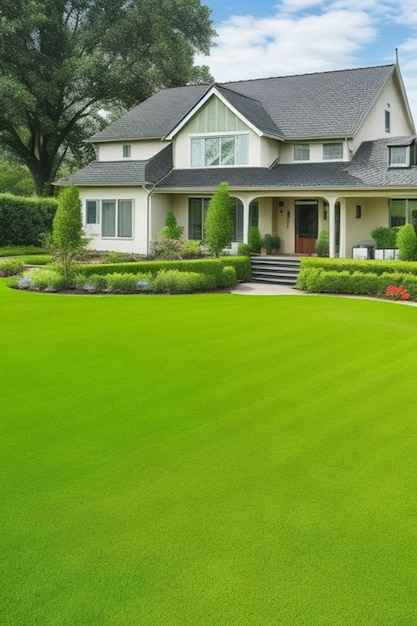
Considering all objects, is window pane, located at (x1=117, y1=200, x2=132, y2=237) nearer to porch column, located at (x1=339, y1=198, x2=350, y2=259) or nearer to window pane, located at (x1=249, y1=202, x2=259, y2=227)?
window pane, located at (x1=249, y1=202, x2=259, y2=227)

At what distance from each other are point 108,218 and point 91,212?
1042 millimetres

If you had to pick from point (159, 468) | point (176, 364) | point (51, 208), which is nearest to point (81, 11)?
point (51, 208)

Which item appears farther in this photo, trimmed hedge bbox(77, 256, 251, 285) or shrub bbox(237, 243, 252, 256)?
shrub bbox(237, 243, 252, 256)

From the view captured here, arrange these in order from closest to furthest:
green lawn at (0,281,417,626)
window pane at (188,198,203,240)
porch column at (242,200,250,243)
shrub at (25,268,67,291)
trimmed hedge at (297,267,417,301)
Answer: green lawn at (0,281,417,626)
trimmed hedge at (297,267,417,301)
shrub at (25,268,67,291)
porch column at (242,200,250,243)
window pane at (188,198,203,240)

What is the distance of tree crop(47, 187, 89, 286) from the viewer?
21250 millimetres

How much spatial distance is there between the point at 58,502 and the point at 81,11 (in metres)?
46.6

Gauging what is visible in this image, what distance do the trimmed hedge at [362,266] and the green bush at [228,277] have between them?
2345 mm

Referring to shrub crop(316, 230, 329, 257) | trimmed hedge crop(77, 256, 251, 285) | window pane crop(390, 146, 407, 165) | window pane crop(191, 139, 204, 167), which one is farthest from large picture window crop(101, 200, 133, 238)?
window pane crop(390, 146, 407, 165)

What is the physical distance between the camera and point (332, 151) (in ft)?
94.7

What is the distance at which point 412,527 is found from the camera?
5199 millimetres

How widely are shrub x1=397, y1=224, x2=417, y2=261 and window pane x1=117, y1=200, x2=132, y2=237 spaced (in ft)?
39.1

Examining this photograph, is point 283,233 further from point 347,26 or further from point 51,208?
point 51,208

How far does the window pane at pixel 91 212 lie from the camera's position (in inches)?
1208

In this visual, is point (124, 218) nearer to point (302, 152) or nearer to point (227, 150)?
point (227, 150)
